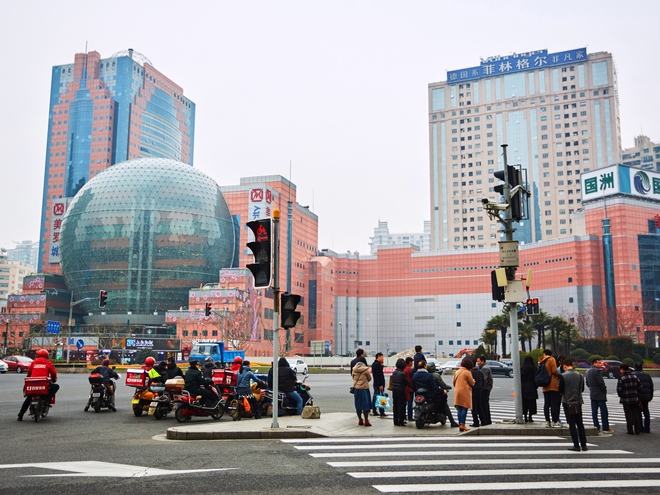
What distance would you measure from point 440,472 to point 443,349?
136 m

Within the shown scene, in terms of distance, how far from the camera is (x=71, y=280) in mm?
103062

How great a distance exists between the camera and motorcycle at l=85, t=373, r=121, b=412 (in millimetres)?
20047

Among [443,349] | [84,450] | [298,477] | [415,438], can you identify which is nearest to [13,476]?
[84,450]

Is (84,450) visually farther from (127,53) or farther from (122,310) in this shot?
(127,53)

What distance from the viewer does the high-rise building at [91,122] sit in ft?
519

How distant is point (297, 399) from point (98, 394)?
695cm

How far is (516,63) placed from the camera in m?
172

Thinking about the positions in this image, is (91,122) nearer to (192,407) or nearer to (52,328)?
(52,328)

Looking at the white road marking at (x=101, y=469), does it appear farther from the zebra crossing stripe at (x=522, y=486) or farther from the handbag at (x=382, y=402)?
the handbag at (x=382, y=402)

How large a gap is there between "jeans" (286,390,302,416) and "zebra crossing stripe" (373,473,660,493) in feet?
30.9

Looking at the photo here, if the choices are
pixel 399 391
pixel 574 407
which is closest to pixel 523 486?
pixel 574 407

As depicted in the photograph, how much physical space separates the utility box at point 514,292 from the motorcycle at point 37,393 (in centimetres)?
1230

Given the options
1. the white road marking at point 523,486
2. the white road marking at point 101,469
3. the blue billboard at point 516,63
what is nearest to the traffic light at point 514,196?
the white road marking at point 523,486

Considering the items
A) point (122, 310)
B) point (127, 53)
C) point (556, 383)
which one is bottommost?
point (556, 383)
